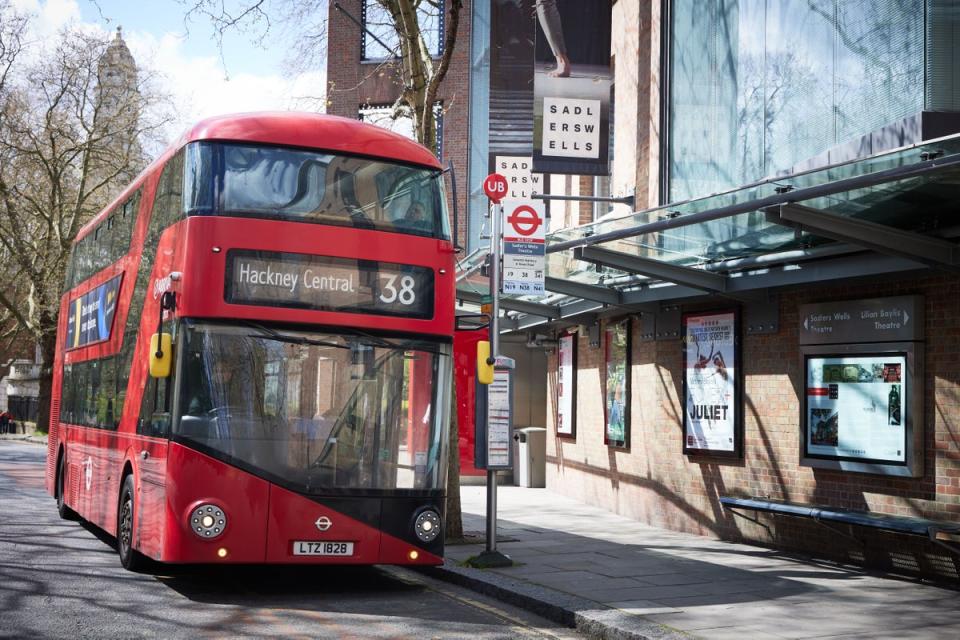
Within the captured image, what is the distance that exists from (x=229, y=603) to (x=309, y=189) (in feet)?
11.4

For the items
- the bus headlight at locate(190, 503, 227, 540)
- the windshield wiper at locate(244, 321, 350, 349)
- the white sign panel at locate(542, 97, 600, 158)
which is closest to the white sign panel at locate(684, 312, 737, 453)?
the white sign panel at locate(542, 97, 600, 158)

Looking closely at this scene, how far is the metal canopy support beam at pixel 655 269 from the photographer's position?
42.7 ft

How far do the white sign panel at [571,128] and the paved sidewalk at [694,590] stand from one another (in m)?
5.50

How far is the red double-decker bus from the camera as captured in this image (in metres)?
9.19

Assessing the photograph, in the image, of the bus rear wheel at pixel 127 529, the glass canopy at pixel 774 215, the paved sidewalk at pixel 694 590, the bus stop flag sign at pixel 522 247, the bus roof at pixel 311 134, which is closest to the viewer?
the paved sidewalk at pixel 694 590

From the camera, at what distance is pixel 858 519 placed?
10664 mm

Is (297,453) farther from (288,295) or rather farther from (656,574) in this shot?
(656,574)

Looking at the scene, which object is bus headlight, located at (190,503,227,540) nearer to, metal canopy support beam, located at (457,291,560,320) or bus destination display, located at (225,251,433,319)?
bus destination display, located at (225,251,433,319)

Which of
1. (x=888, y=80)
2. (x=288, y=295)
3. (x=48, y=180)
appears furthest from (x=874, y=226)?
(x=48, y=180)

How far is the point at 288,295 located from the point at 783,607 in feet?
15.2

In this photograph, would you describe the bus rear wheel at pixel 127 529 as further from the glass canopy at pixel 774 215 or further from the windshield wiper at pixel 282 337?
the glass canopy at pixel 774 215

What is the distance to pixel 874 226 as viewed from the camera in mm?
10078

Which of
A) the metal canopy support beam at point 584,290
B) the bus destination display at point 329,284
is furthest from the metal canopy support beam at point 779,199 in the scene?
the bus destination display at point 329,284

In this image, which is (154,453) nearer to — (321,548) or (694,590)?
(321,548)
